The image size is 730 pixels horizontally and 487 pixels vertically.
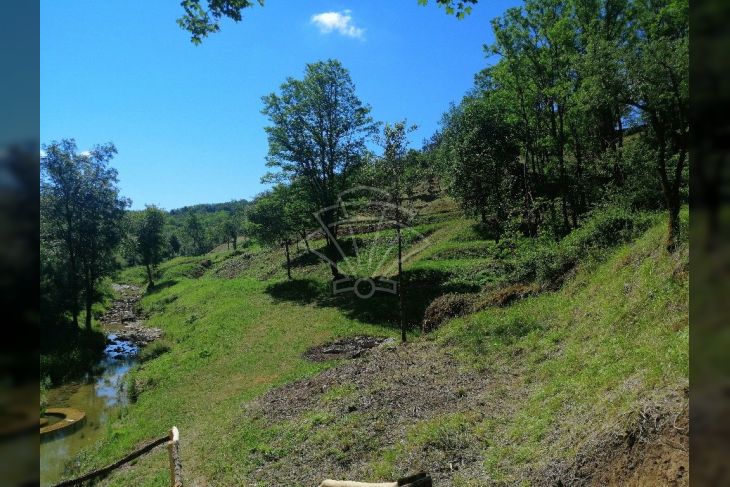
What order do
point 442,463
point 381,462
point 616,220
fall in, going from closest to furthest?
point 442,463
point 381,462
point 616,220

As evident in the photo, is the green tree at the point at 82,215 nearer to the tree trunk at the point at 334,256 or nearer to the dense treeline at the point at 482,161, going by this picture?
the dense treeline at the point at 482,161

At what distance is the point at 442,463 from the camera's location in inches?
368

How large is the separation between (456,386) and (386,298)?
56.1 feet

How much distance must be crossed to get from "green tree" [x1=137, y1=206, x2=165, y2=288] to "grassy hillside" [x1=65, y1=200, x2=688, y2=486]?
34588mm

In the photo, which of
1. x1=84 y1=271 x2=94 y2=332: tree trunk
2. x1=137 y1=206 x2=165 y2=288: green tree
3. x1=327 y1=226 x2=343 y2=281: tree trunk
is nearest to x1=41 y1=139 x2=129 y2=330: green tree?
x1=84 y1=271 x2=94 y2=332: tree trunk

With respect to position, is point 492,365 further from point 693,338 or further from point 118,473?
point 693,338

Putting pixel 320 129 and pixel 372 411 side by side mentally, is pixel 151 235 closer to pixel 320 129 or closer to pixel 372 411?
pixel 320 129

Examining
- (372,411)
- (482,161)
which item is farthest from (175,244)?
(372,411)

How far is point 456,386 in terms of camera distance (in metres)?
13.3

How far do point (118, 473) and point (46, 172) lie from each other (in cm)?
2623

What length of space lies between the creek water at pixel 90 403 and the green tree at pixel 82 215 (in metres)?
6.14

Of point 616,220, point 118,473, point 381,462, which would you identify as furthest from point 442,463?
point 616,220
